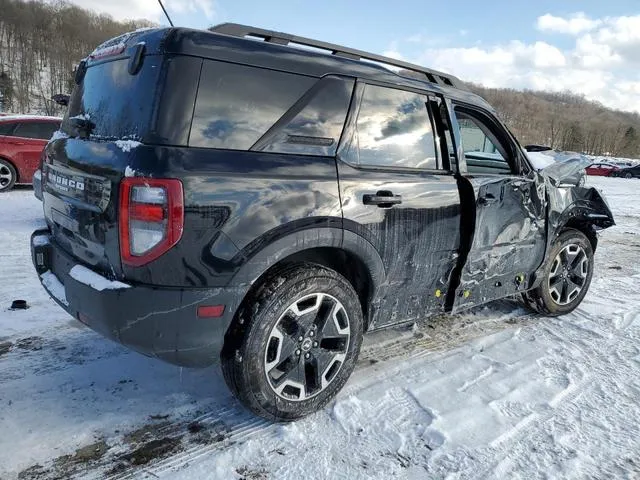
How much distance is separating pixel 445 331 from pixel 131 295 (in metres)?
2.61

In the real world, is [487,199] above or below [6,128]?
below

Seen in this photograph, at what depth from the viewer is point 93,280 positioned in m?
2.24

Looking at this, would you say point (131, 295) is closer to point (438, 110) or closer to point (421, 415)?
point (421, 415)

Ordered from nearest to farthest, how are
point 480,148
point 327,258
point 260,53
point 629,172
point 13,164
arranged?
point 260,53 → point 327,258 → point 480,148 → point 13,164 → point 629,172

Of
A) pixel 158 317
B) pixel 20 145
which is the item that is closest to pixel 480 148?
pixel 158 317

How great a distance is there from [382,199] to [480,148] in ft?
4.96

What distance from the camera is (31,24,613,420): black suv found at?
211 centimetres

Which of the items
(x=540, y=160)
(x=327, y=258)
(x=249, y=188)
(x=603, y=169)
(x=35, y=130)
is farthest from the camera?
(x=603, y=169)

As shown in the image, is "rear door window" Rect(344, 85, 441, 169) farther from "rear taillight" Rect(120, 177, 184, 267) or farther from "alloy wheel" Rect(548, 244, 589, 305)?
"alloy wheel" Rect(548, 244, 589, 305)

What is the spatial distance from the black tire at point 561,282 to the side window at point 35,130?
31.2 ft

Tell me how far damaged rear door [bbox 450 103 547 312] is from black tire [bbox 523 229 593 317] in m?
0.31

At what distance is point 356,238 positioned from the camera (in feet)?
8.56

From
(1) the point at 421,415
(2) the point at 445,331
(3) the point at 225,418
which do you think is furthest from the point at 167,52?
(2) the point at 445,331

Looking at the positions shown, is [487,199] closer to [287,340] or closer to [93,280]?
[287,340]
